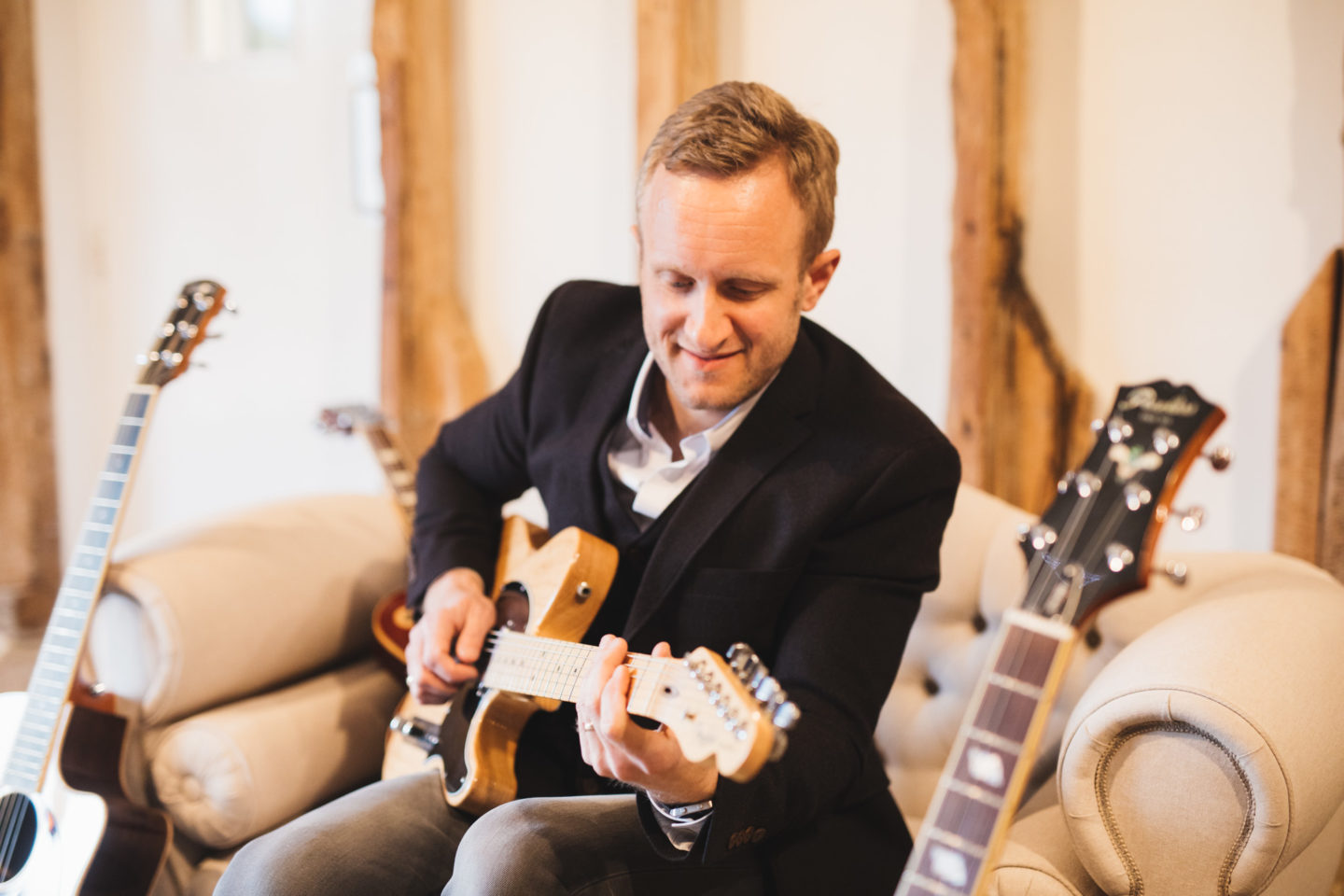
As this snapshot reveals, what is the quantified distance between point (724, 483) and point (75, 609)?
0.99m

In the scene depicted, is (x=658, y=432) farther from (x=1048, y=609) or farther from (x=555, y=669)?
(x=1048, y=609)

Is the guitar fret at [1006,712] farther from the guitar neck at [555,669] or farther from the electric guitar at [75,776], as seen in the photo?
the electric guitar at [75,776]

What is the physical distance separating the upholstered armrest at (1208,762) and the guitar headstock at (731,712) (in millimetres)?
434

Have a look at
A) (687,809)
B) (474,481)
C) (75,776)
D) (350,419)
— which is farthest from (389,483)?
(687,809)

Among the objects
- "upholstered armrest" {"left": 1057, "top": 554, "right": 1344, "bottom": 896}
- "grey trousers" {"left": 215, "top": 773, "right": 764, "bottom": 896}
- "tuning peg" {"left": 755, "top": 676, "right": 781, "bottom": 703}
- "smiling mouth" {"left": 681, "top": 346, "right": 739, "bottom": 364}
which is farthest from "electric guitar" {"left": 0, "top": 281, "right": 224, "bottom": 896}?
"upholstered armrest" {"left": 1057, "top": 554, "right": 1344, "bottom": 896}

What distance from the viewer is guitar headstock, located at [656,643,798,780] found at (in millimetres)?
892

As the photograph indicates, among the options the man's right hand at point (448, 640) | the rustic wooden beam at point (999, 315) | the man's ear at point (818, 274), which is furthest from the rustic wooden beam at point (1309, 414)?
the man's right hand at point (448, 640)

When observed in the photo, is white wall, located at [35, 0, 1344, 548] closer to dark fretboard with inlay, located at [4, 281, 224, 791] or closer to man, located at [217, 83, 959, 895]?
man, located at [217, 83, 959, 895]

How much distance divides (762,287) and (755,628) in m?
0.41

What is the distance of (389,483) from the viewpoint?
2244 millimetres

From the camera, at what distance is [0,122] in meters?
3.11

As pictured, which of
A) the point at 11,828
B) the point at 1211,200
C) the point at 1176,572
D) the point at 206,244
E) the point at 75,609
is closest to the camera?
the point at 1176,572

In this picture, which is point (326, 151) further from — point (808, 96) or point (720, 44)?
point (808, 96)

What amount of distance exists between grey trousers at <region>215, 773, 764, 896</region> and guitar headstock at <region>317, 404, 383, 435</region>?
1.13 metres
